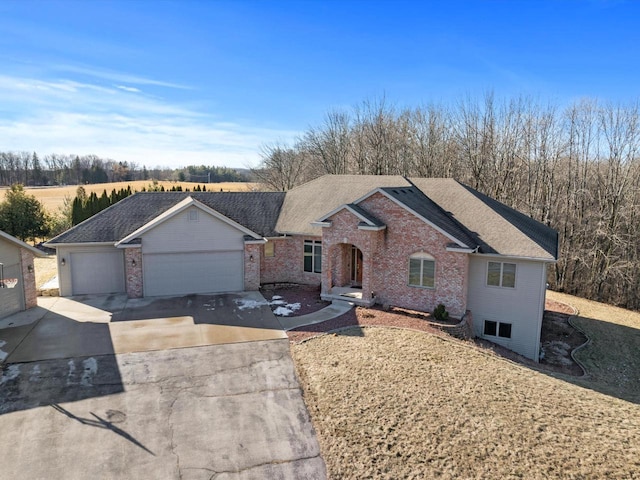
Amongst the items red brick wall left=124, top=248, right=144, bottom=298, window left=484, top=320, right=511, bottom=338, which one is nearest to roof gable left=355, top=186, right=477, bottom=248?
window left=484, top=320, right=511, bottom=338

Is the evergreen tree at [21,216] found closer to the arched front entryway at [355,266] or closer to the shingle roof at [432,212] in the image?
the arched front entryway at [355,266]

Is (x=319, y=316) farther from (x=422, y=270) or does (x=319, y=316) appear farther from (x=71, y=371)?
(x=71, y=371)

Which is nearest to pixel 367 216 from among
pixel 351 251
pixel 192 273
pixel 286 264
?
pixel 351 251

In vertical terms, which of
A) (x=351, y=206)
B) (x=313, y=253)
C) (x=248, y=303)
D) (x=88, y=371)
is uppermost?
(x=351, y=206)

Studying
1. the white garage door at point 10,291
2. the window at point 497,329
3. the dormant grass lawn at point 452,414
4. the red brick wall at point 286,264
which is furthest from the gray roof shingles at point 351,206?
the dormant grass lawn at point 452,414

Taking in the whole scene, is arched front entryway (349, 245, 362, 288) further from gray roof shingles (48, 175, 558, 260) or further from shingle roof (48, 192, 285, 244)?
shingle roof (48, 192, 285, 244)

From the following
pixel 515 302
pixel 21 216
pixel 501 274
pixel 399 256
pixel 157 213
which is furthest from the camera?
pixel 21 216

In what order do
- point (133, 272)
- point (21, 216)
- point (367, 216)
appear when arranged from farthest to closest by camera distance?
1. point (21, 216)
2. point (133, 272)
3. point (367, 216)
